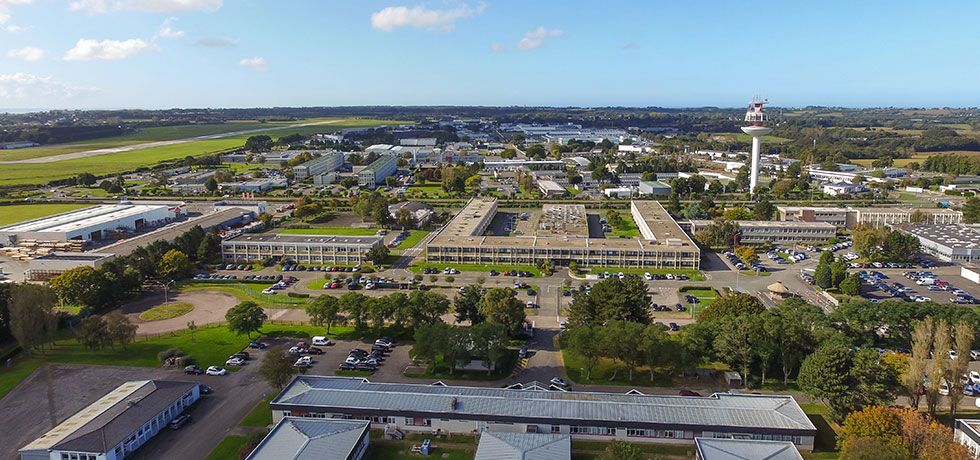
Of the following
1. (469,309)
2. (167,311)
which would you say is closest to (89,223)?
(167,311)

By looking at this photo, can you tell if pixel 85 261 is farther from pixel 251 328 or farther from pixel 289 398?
pixel 289 398

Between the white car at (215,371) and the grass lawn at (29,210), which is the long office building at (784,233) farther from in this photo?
the grass lawn at (29,210)

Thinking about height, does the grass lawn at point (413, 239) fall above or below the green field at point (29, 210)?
below

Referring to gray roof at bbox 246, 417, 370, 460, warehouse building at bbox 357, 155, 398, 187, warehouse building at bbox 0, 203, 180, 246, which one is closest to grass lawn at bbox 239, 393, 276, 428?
gray roof at bbox 246, 417, 370, 460

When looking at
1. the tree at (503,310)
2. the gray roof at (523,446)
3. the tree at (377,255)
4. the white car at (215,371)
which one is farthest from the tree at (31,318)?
the gray roof at (523,446)

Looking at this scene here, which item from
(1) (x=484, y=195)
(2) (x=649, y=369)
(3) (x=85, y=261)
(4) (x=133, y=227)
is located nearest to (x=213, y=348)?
(3) (x=85, y=261)

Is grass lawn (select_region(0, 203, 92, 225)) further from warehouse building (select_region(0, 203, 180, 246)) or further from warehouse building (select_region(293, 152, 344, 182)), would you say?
warehouse building (select_region(293, 152, 344, 182))

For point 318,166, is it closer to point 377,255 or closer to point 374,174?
point 374,174
